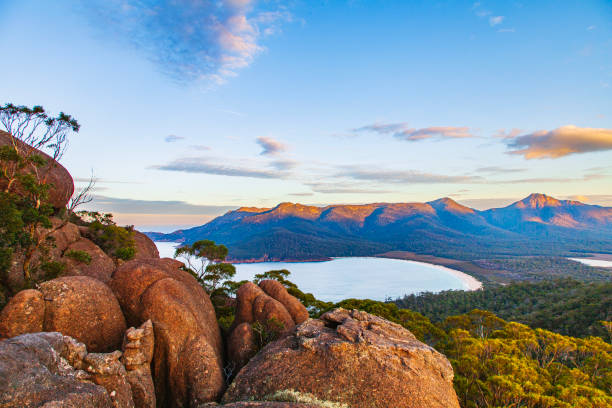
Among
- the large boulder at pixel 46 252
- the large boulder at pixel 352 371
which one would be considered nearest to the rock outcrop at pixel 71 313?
the large boulder at pixel 352 371

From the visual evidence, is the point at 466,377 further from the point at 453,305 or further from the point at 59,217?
the point at 453,305

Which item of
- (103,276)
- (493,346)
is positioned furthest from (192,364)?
(493,346)

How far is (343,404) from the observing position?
32.2 ft

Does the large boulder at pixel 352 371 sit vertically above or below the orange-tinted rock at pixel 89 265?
below

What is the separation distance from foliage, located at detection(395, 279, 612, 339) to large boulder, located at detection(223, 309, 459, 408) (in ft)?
169

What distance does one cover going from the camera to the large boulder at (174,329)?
12.8 meters

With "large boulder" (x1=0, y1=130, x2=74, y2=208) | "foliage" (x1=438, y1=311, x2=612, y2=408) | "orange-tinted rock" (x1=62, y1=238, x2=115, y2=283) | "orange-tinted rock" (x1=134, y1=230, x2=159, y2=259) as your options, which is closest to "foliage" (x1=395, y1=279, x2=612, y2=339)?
"foliage" (x1=438, y1=311, x2=612, y2=408)

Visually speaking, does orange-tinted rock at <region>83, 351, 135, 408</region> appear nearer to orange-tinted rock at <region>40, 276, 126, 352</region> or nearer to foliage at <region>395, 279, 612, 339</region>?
orange-tinted rock at <region>40, 276, 126, 352</region>

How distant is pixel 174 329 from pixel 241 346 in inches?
143

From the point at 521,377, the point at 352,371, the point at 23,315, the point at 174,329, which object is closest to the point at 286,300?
the point at 174,329

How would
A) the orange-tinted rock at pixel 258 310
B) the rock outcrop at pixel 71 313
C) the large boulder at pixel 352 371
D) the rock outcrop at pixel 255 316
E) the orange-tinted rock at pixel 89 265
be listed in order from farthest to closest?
the orange-tinted rock at pixel 89 265, the orange-tinted rock at pixel 258 310, the rock outcrop at pixel 255 316, the rock outcrop at pixel 71 313, the large boulder at pixel 352 371

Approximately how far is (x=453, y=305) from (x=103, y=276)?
9864 cm

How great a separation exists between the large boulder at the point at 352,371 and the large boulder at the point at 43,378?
4487 millimetres

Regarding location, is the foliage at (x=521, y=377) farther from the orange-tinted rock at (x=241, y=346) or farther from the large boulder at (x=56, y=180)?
the large boulder at (x=56, y=180)
